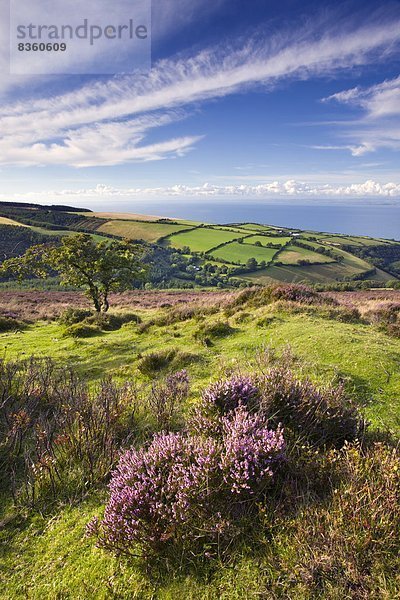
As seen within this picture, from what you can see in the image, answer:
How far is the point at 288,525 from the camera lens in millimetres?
3271

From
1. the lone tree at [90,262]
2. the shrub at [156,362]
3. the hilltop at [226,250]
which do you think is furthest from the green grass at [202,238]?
the shrub at [156,362]

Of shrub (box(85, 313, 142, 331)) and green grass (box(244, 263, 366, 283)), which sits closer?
shrub (box(85, 313, 142, 331))

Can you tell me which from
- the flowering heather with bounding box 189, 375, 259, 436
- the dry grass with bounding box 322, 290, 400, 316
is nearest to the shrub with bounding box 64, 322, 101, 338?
the flowering heather with bounding box 189, 375, 259, 436

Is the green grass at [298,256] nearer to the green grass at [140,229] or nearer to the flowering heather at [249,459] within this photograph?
the green grass at [140,229]

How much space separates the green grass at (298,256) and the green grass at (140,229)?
140 ft

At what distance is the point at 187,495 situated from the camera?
3.37 meters

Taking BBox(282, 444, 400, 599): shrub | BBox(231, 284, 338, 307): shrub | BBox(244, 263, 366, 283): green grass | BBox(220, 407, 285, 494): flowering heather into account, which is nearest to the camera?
BBox(282, 444, 400, 599): shrub

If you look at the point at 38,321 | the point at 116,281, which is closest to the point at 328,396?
the point at 116,281

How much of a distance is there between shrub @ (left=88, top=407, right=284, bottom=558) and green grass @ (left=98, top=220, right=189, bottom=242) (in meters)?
106

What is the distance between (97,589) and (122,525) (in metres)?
0.54

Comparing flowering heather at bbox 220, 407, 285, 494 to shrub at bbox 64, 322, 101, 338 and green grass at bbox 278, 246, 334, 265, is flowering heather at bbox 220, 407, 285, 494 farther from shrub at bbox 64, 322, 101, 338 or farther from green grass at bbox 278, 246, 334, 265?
green grass at bbox 278, 246, 334, 265

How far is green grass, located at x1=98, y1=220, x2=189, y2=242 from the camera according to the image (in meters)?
111

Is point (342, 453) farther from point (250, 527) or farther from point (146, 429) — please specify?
point (146, 429)

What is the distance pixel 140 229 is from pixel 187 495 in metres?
121
